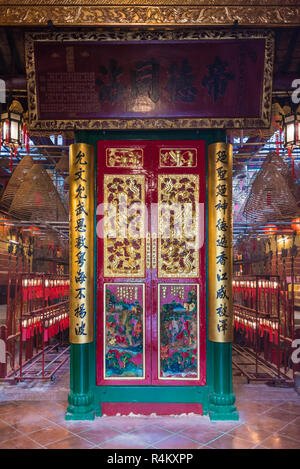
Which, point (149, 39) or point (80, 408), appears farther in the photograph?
point (80, 408)

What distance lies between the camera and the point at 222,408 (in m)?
3.93

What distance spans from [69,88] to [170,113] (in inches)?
42.5

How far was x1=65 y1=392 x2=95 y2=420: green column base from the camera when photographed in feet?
12.9

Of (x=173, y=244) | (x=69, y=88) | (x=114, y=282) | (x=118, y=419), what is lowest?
(x=118, y=419)

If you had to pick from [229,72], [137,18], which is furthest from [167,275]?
[137,18]

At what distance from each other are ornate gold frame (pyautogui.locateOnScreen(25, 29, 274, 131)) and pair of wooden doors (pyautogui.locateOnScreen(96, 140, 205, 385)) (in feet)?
1.04

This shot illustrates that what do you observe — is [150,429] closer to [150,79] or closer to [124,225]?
[124,225]

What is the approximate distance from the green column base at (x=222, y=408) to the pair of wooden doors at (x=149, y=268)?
0.26m

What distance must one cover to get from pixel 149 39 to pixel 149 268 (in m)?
2.35

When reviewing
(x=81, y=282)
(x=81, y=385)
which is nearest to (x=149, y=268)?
(x=81, y=282)

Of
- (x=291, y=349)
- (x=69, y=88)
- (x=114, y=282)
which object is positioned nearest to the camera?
(x=69, y=88)

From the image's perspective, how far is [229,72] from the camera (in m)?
3.95
